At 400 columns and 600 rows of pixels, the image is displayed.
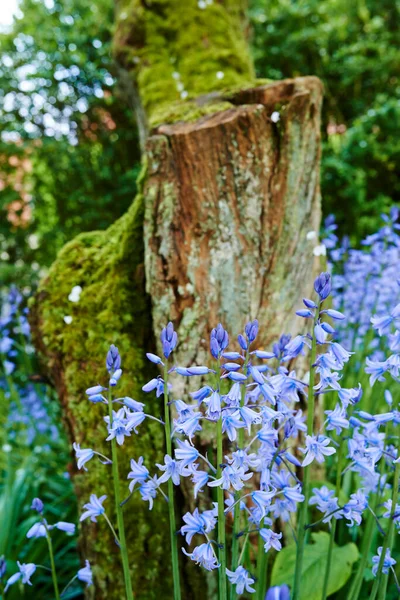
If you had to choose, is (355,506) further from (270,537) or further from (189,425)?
(189,425)

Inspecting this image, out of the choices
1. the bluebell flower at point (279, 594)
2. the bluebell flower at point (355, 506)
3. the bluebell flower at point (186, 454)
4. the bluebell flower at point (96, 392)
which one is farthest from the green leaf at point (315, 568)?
the bluebell flower at point (279, 594)

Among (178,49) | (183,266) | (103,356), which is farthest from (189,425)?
(178,49)

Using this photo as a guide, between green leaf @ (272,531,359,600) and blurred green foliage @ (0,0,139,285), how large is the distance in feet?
18.2

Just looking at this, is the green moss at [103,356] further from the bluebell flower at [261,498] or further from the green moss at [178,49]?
the green moss at [178,49]

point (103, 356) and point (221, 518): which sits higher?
point (103, 356)

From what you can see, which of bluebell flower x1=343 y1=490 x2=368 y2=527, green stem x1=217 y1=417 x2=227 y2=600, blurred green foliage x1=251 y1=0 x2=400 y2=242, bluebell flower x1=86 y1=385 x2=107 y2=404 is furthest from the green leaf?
blurred green foliage x1=251 y1=0 x2=400 y2=242

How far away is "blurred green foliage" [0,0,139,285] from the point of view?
716 cm

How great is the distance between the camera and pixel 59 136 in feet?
25.1

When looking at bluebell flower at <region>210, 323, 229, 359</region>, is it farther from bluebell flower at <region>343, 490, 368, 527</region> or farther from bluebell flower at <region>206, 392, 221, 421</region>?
bluebell flower at <region>343, 490, 368, 527</region>

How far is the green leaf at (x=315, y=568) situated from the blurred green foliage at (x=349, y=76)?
524 cm

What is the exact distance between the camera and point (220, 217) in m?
2.31

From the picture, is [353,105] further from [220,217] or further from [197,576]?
[197,576]

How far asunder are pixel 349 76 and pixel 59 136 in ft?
13.3

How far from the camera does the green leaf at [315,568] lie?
1.80m
